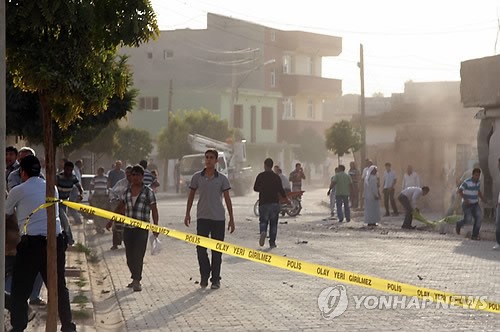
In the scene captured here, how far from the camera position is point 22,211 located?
10.0 m

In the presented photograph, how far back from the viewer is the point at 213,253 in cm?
1467

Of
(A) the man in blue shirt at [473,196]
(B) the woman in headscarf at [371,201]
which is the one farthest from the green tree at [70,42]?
(B) the woman in headscarf at [371,201]

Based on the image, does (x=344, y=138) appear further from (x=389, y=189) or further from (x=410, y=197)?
(x=410, y=197)

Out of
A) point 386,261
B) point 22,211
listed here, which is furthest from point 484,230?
point 22,211

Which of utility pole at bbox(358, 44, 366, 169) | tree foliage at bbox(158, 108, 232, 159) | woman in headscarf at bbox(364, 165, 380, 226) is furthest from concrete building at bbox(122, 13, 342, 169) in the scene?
woman in headscarf at bbox(364, 165, 380, 226)

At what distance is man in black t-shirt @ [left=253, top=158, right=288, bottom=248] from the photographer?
21.1 meters

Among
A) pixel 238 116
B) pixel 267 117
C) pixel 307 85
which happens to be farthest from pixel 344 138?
pixel 307 85

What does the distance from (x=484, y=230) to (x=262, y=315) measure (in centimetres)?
1545

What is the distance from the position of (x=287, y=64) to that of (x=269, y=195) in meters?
68.5

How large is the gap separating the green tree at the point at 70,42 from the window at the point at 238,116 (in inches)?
2849

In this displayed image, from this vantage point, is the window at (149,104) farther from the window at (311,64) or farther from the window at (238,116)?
the window at (311,64)

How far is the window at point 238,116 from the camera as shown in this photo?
8169 cm

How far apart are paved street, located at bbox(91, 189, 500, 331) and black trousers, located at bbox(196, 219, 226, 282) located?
254mm

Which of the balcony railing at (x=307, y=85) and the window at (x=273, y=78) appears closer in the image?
the window at (x=273, y=78)
